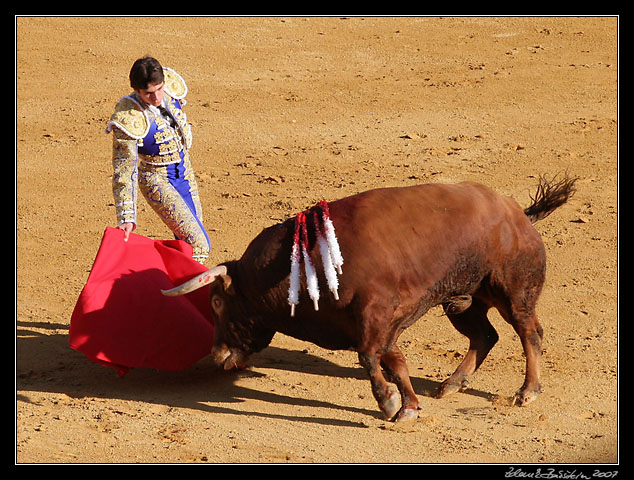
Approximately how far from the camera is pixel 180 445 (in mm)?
5992

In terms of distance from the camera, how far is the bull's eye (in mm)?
6523

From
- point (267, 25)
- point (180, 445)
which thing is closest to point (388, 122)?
point (267, 25)

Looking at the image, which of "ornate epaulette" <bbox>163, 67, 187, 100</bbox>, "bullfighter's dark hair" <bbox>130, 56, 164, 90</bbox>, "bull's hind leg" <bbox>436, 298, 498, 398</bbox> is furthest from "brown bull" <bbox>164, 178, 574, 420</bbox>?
"ornate epaulette" <bbox>163, 67, 187, 100</bbox>

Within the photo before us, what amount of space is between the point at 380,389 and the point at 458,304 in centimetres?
76

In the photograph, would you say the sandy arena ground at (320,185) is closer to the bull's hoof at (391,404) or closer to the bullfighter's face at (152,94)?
the bull's hoof at (391,404)

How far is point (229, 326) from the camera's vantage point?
257 inches

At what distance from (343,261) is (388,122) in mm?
6810

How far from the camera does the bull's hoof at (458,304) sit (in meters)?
6.48

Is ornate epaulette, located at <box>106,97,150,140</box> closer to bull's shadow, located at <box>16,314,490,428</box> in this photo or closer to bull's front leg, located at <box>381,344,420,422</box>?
bull's shadow, located at <box>16,314,490,428</box>

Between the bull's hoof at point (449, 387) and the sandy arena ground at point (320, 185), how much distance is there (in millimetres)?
74

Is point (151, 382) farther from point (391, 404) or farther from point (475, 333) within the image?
point (475, 333)

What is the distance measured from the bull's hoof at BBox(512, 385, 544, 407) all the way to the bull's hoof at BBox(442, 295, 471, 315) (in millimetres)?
623

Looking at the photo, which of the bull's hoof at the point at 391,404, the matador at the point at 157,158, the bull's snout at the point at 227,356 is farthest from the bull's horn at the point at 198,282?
the bull's hoof at the point at 391,404

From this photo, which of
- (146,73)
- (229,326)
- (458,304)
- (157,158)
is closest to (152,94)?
(146,73)
